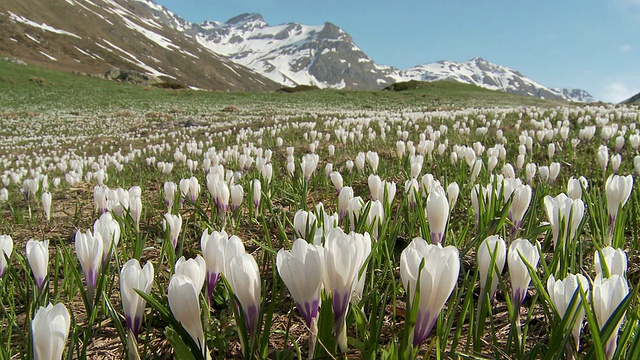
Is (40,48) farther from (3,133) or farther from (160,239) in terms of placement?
(160,239)

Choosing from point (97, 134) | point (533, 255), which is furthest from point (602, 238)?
point (97, 134)

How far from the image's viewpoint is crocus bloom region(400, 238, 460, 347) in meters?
1.01

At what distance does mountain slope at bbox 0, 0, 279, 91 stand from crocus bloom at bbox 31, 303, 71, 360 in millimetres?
65425

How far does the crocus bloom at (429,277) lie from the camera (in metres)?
1.01

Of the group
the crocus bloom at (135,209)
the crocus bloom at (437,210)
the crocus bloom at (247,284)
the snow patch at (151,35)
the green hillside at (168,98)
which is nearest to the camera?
the crocus bloom at (247,284)

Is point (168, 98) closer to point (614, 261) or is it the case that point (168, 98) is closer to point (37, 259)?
point (37, 259)

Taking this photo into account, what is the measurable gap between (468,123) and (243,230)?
7.20m

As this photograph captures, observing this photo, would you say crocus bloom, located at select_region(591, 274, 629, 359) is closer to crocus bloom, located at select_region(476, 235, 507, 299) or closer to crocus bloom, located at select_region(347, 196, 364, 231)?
crocus bloom, located at select_region(476, 235, 507, 299)

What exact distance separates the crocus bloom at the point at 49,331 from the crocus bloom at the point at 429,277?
814 mm

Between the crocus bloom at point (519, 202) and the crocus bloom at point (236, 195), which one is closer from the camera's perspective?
the crocus bloom at point (519, 202)

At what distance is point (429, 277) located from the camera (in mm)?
1021

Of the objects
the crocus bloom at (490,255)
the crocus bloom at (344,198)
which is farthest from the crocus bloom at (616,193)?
the crocus bloom at (344,198)

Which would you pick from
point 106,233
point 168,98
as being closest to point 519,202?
point 106,233

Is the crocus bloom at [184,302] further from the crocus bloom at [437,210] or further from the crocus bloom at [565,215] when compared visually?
the crocus bloom at [565,215]
